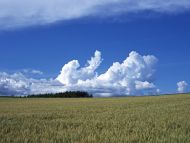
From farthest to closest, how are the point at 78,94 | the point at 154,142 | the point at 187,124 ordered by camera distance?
the point at 78,94 < the point at 187,124 < the point at 154,142

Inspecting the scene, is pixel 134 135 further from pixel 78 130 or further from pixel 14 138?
pixel 14 138

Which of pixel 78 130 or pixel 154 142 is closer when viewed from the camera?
pixel 154 142

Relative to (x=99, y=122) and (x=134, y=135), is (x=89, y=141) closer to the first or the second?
(x=134, y=135)

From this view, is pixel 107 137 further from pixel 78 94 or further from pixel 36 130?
pixel 78 94

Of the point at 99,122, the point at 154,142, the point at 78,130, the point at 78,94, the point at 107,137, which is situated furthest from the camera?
the point at 78,94

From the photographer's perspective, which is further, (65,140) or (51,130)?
(51,130)

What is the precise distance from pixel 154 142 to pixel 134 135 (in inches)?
56.4

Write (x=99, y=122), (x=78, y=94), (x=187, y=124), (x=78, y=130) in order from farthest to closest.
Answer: (x=78, y=94) → (x=99, y=122) → (x=187, y=124) → (x=78, y=130)

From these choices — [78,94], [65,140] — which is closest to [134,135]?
[65,140]

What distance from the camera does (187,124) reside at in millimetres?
18141

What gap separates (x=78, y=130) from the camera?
1636 cm

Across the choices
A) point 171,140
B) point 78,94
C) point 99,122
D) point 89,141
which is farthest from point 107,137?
point 78,94

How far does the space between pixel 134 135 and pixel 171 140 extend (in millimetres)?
1537

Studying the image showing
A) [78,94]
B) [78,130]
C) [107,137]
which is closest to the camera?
[107,137]
